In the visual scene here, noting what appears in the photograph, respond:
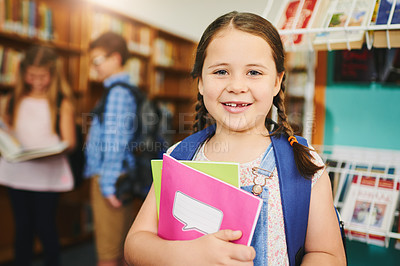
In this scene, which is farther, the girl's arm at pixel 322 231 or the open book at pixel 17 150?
the open book at pixel 17 150

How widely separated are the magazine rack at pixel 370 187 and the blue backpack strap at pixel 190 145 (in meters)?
0.34

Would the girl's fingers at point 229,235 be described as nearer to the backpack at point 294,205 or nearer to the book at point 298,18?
the backpack at point 294,205

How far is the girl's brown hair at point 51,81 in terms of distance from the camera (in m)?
2.07

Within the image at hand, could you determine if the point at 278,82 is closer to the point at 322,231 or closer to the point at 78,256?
the point at 322,231

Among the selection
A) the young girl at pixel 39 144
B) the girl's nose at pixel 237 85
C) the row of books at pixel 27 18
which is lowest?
the young girl at pixel 39 144

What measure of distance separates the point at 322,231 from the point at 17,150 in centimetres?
189

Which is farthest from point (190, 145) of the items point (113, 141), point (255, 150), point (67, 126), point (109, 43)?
point (67, 126)

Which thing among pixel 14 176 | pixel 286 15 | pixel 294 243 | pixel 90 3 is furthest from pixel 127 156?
pixel 90 3

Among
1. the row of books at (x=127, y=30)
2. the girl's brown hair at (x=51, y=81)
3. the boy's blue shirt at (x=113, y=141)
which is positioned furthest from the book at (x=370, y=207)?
the row of books at (x=127, y=30)

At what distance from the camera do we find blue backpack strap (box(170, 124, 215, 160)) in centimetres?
86

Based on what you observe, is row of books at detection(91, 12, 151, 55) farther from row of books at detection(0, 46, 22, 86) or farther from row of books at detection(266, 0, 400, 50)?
row of books at detection(266, 0, 400, 50)

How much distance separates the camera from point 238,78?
75cm

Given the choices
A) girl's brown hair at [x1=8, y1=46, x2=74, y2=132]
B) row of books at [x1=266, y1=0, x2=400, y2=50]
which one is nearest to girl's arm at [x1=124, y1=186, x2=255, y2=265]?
row of books at [x1=266, y1=0, x2=400, y2=50]

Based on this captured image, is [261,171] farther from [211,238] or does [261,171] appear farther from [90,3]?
[90,3]
